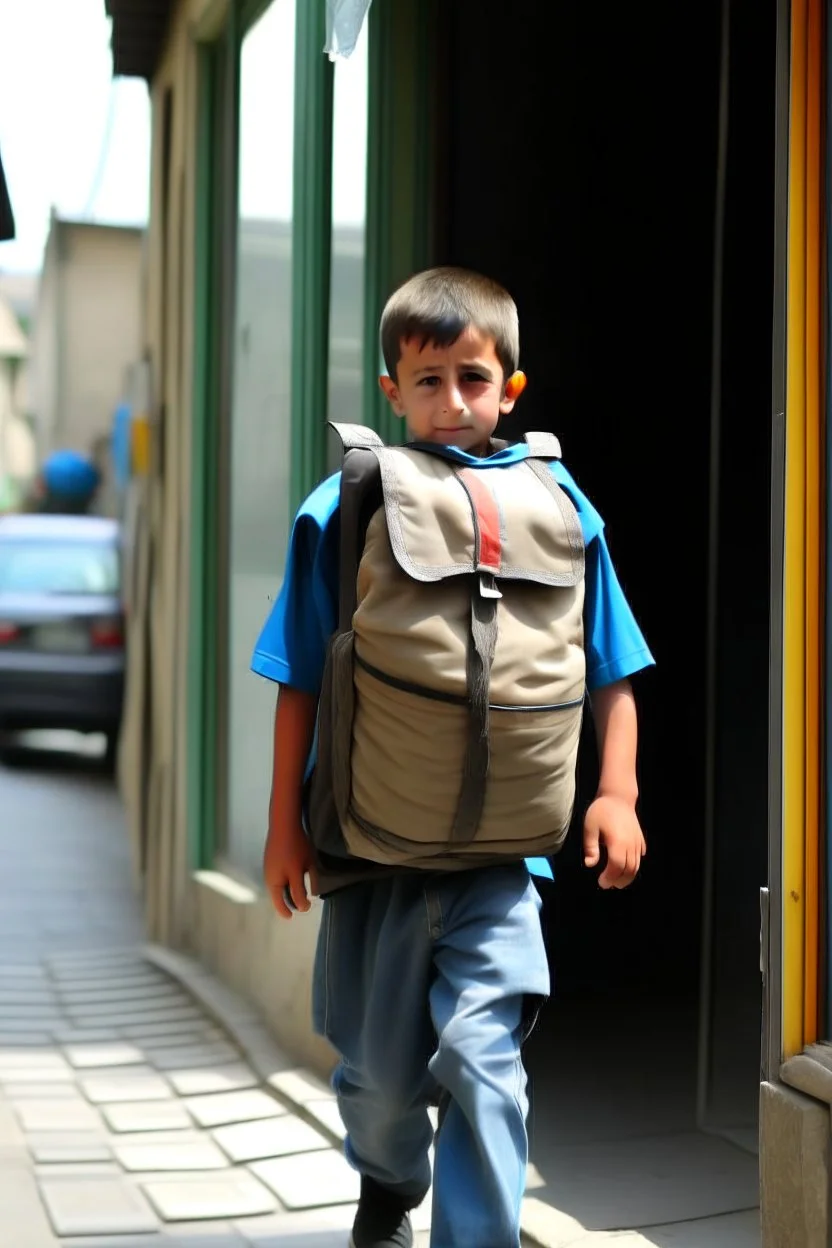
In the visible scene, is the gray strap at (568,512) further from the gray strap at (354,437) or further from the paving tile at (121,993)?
the paving tile at (121,993)

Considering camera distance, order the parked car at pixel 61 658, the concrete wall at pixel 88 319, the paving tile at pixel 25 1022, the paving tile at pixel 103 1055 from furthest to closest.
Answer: the concrete wall at pixel 88 319, the parked car at pixel 61 658, the paving tile at pixel 25 1022, the paving tile at pixel 103 1055

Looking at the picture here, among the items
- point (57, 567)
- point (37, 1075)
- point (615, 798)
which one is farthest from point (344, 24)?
point (57, 567)

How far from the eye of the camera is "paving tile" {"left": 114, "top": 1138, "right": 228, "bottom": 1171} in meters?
4.40

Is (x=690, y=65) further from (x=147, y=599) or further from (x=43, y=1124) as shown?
(x=147, y=599)

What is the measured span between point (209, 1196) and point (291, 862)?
145 centimetres

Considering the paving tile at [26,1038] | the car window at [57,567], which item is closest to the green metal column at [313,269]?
the paving tile at [26,1038]

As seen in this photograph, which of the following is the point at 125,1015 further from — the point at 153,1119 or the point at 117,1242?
the point at 117,1242

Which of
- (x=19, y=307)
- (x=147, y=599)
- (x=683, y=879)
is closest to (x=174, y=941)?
(x=147, y=599)

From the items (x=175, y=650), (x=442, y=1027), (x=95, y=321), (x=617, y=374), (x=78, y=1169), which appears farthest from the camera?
(x=95, y=321)

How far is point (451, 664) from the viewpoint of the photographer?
277 centimetres

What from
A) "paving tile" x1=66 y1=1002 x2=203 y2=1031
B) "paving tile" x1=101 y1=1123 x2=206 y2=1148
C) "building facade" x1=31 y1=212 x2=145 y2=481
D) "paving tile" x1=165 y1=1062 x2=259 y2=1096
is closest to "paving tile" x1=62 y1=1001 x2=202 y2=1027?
"paving tile" x1=66 y1=1002 x2=203 y2=1031

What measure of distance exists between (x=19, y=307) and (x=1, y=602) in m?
54.7

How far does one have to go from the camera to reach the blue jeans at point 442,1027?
2.82 m

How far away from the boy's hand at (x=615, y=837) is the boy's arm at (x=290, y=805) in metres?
0.47
